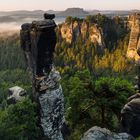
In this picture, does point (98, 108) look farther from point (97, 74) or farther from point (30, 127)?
point (97, 74)

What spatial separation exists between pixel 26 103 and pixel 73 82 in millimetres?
6985

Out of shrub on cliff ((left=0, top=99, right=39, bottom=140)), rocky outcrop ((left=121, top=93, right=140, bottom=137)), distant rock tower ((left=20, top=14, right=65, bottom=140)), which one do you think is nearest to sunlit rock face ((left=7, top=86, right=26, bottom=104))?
distant rock tower ((left=20, top=14, right=65, bottom=140))

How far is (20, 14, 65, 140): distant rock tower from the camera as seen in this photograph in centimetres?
5594

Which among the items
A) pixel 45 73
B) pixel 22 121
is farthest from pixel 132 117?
pixel 45 73

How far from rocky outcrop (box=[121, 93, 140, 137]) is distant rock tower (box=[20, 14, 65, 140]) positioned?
1576 cm

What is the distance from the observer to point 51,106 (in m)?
57.6

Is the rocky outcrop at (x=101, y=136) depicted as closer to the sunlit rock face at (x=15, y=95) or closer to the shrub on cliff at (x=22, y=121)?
the shrub on cliff at (x=22, y=121)

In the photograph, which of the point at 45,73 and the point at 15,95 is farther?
the point at 15,95

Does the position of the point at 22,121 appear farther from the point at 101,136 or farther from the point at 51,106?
the point at 101,136

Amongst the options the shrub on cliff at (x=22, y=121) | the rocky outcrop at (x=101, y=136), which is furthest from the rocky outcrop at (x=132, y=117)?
the shrub on cliff at (x=22, y=121)

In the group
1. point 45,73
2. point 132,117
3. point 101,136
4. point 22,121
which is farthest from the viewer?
point 45,73

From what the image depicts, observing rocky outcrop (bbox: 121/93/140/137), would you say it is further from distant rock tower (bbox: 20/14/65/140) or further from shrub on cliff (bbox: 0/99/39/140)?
distant rock tower (bbox: 20/14/65/140)

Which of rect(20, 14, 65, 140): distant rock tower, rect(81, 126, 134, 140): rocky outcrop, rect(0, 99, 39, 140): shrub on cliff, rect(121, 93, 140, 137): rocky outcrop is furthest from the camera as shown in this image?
rect(20, 14, 65, 140): distant rock tower

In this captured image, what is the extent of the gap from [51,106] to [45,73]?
465 centimetres
